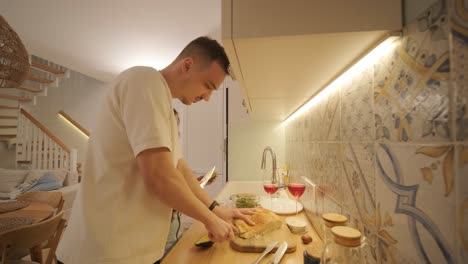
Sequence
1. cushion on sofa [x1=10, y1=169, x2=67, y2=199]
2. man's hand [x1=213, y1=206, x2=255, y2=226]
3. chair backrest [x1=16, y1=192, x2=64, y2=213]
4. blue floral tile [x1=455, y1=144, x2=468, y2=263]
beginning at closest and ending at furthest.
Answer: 1. blue floral tile [x1=455, y1=144, x2=468, y2=263]
2. man's hand [x1=213, y1=206, x2=255, y2=226]
3. chair backrest [x1=16, y1=192, x2=64, y2=213]
4. cushion on sofa [x1=10, y1=169, x2=67, y2=199]

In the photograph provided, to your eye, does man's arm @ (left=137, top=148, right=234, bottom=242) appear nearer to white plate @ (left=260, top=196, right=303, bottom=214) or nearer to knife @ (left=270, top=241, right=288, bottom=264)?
knife @ (left=270, top=241, right=288, bottom=264)

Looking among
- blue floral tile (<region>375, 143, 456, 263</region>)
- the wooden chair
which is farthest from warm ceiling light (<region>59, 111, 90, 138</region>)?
blue floral tile (<region>375, 143, 456, 263</region>)

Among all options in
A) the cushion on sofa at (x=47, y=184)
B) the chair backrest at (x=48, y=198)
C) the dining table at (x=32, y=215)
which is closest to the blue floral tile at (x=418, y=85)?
the dining table at (x=32, y=215)

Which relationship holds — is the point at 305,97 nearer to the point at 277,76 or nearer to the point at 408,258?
the point at 277,76

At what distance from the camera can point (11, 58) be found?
127 centimetres

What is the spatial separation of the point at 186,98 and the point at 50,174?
4.22m

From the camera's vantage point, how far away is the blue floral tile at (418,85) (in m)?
0.27

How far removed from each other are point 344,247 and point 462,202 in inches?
9.7

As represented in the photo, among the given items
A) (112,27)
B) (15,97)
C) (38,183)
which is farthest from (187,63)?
(15,97)

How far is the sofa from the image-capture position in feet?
11.3

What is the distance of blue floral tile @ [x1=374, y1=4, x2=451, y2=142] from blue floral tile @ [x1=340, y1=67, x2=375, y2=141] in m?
0.04

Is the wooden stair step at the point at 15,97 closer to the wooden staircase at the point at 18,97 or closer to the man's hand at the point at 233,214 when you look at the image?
the wooden staircase at the point at 18,97

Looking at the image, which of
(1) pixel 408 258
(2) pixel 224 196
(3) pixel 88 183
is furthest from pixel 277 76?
(2) pixel 224 196

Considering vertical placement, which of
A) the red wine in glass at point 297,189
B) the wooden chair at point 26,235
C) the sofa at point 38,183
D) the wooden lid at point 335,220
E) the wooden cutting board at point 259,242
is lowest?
the sofa at point 38,183
